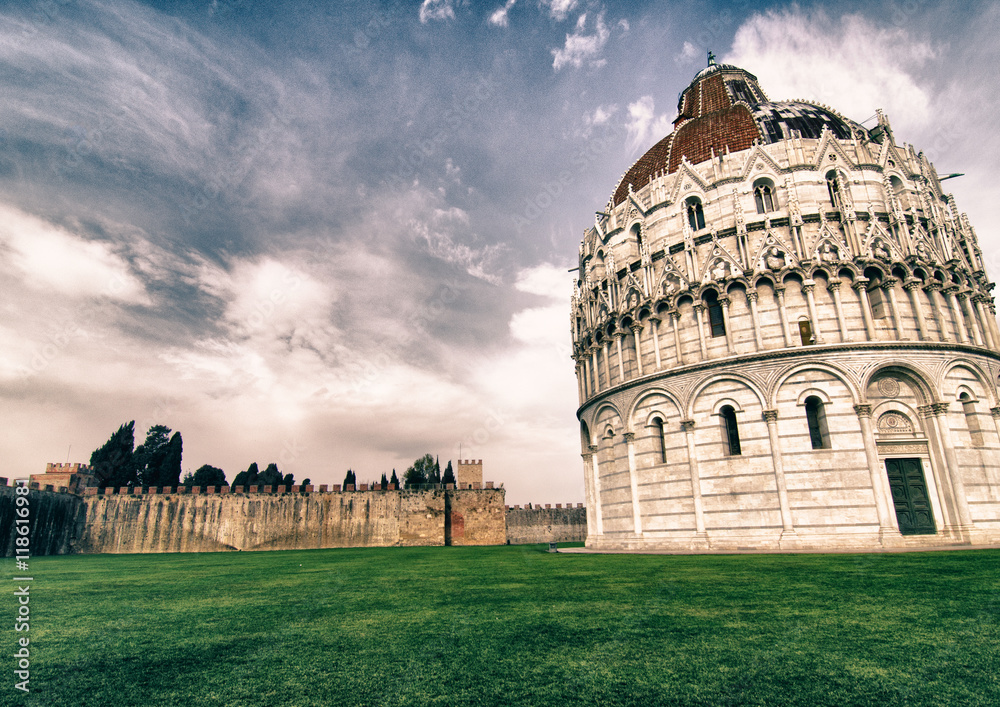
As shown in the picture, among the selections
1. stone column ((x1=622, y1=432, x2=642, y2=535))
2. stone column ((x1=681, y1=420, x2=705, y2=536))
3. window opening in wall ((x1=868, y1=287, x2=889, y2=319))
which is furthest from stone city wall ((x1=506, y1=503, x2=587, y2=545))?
window opening in wall ((x1=868, y1=287, x2=889, y2=319))

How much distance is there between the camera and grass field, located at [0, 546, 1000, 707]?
4.00m

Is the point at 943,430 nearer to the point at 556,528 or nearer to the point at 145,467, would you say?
the point at 556,528

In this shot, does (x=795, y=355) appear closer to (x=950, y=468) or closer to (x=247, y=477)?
(x=950, y=468)

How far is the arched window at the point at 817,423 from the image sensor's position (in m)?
19.8

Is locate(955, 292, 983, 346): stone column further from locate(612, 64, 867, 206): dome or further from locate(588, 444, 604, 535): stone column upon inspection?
locate(588, 444, 604, 535): stone column

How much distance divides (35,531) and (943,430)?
176 feet

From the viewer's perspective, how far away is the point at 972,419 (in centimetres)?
1998

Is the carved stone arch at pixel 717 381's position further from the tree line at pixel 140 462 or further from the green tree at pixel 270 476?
the green tree at pixel 270 476

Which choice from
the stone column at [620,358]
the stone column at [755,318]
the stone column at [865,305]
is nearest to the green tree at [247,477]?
the stone column at [620,358]

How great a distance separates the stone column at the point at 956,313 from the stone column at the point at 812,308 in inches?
233

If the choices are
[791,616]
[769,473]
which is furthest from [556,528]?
[791,616]

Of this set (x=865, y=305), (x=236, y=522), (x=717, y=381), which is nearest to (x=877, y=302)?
(x=865, y=305)

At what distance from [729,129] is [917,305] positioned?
40.9 ft

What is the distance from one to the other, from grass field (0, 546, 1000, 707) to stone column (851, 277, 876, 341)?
1321cm
